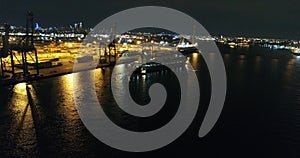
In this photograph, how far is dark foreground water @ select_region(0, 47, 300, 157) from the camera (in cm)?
380

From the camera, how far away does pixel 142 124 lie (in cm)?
496

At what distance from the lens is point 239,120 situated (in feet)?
17.3

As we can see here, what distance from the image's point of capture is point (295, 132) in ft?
15.3

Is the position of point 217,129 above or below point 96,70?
below

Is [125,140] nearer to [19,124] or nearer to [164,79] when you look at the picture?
[19,124]

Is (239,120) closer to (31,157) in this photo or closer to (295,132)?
(295,132)

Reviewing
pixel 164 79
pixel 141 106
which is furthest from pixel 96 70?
pixel 141 106

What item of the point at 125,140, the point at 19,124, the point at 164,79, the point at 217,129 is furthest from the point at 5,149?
the point at 164,79

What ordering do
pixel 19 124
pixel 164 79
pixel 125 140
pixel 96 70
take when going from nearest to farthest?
pixel 125 140, pixel 19 124, pixel 164 79, pixel 96 70

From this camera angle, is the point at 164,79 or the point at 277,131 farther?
the point at 164,79

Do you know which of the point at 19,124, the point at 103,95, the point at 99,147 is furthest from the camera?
the point at 103,95

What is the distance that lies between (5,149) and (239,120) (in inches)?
153

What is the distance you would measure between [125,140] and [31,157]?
4.31ft

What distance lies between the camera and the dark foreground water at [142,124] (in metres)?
3.80
